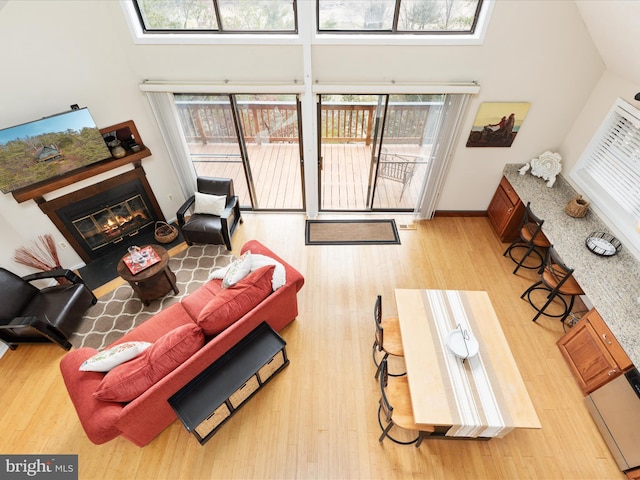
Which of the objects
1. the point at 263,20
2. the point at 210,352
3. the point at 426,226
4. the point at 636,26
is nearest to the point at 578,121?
the point at 636,26

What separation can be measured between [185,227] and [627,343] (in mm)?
4828

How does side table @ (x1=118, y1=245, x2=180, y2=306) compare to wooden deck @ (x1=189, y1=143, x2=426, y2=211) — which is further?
wooden deck @ (x1=189, y1=143, x2=426, y2=211)

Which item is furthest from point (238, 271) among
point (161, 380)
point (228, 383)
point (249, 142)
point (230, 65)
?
point (249, 142)

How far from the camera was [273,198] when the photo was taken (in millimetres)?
5391

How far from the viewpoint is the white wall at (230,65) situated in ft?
10.5

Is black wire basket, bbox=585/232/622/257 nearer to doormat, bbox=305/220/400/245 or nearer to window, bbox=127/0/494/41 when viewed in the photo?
doormat, bbox=305/220/400/245

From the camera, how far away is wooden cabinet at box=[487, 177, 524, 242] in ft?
14.2

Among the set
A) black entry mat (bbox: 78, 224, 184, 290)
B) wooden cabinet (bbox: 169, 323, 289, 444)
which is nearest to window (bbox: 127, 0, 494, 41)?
black entry mat (bbox: 78, 224, 184, 290)

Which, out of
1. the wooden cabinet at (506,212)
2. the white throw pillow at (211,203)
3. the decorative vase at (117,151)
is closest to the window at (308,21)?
the decorative vase at (117,151)

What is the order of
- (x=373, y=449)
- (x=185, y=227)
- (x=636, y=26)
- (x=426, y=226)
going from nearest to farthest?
(x=636, y=26) < (x=373, y=449) < (x=185, y=227) < (x=426, y=226)

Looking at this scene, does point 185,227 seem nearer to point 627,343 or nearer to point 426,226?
point 426,226

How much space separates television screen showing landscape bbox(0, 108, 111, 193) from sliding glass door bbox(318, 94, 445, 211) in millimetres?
2765

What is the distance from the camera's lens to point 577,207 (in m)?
3.75

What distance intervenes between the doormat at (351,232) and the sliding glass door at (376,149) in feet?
1.04
